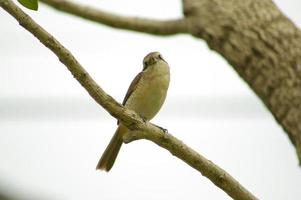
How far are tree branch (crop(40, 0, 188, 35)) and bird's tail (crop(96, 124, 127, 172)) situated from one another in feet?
12.4

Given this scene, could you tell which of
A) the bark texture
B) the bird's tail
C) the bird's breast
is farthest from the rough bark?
the bird's tail

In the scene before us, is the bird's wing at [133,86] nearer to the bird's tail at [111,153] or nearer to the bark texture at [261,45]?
the bird's tail at [111,153]

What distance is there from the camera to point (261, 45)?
2469 millimetres

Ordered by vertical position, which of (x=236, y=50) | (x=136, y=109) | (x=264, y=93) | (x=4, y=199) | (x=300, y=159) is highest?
(x=136, y=109)

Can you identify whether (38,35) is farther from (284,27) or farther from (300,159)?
(300,159)

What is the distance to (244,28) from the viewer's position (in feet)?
8.21

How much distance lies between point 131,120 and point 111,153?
3.04m

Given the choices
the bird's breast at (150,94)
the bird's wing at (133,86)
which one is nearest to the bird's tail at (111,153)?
the bird's wing at (133,86)

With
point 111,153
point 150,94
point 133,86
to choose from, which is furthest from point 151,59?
point 111,153

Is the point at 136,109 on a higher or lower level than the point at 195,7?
higher

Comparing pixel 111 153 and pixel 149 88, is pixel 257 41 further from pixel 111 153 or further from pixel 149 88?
pixel 111 153

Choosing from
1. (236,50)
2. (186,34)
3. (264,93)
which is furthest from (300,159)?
(186,34)

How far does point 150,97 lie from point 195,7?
3.41 meters

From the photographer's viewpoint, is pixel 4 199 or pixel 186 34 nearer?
pixel 4 199
